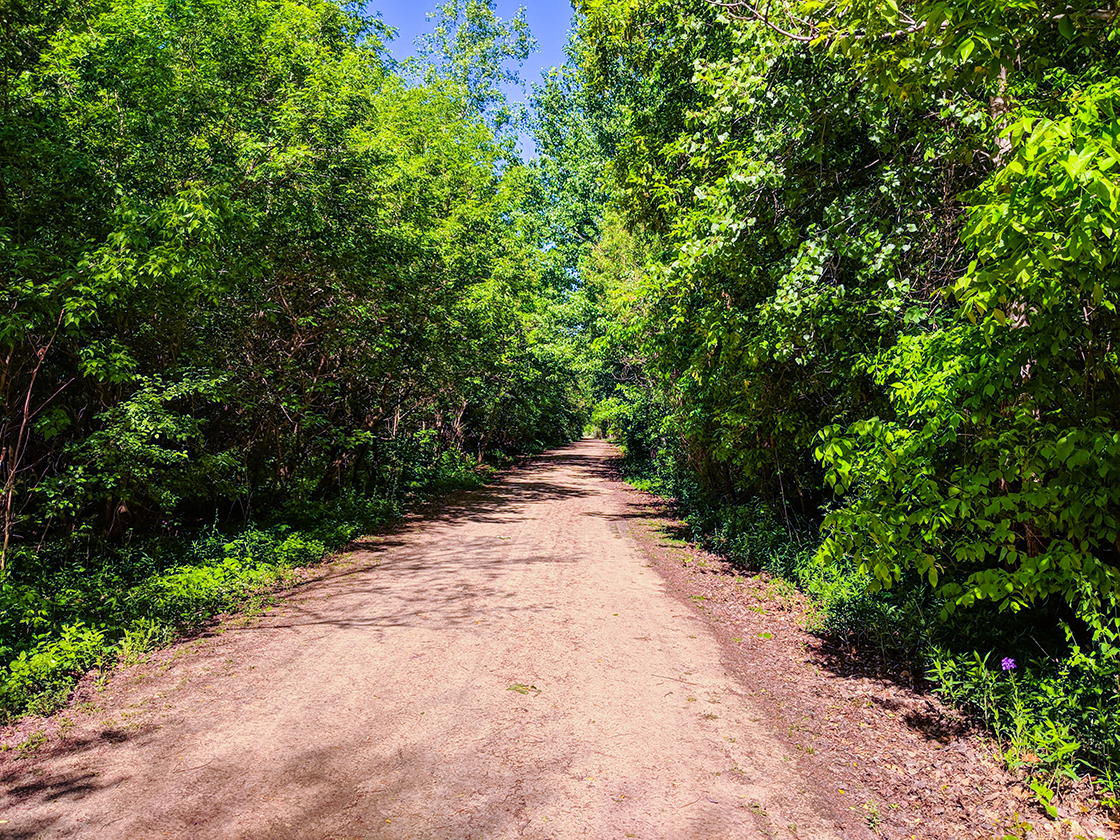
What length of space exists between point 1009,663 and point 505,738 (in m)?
3.79

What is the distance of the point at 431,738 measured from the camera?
15.1ft

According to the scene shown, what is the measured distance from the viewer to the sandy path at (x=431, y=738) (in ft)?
12.0

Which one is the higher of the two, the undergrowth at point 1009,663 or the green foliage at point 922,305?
the green foliage at point 922,305

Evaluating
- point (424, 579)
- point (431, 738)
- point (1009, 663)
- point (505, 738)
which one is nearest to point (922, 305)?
point (1009, 663)

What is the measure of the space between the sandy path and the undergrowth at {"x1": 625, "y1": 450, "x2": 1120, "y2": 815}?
1555 mm

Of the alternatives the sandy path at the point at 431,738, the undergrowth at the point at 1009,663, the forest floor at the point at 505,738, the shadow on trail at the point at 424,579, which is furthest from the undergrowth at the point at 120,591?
the undergrowth at the point at 1009,663

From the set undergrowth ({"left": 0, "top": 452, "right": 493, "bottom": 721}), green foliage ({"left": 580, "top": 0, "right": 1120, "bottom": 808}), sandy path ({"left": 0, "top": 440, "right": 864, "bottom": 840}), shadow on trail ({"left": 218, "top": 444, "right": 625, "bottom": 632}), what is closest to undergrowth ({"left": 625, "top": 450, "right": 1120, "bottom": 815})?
green foliage ({"left": 580, "top": 0, "right": 1120, "bottom": 808})

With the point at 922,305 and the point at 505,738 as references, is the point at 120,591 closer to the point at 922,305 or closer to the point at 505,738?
the point at 505,738

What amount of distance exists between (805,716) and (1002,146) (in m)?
5.07

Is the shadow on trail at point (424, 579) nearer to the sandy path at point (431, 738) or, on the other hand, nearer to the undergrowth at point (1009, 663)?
the sandy path at point (431, 738)

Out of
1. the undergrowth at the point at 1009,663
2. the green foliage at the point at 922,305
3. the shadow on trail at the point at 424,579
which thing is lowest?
the shadow on trail at the point at 424,579

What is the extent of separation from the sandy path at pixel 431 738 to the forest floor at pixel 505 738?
0.02 metres

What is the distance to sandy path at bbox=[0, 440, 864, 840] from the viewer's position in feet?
12.0

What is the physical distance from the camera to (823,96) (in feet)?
21.7
